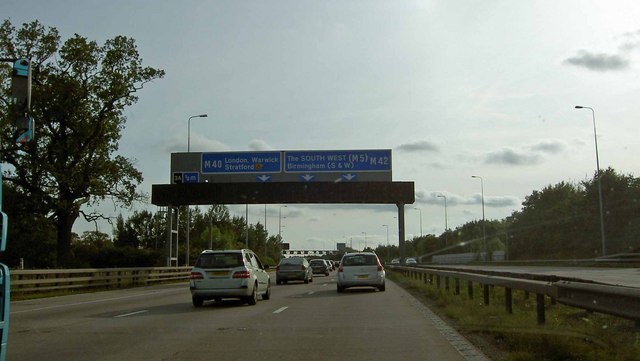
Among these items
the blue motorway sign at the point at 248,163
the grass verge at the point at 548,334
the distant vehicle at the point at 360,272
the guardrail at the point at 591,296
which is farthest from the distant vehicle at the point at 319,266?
the guardrail at the point at 591,296

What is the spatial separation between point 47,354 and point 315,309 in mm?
9015

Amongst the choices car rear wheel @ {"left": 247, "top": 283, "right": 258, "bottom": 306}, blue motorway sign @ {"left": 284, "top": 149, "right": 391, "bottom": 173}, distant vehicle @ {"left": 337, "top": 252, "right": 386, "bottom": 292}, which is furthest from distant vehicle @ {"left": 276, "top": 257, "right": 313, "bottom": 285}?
car rear wheel @ {"left": 247, "top": 283, "right": 258, "bottom": 306}

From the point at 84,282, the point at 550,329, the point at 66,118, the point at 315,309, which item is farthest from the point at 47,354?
the point at 66,118

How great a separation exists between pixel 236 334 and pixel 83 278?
2016cm

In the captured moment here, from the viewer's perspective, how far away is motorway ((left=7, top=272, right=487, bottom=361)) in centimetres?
946

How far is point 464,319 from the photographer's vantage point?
13.3m

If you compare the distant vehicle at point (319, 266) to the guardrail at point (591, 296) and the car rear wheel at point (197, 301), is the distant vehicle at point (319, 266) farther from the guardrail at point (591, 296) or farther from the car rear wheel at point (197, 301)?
the guardrail at point (591, 296)

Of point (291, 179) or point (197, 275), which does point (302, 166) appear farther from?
point (197, 275)

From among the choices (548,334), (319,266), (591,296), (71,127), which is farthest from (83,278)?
(319,266)

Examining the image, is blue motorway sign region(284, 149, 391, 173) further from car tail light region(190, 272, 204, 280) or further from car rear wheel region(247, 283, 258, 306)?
car tail light region(190, 272, 204, 280)

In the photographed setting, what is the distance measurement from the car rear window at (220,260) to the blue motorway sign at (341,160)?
22763 mm

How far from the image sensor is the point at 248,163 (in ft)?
136

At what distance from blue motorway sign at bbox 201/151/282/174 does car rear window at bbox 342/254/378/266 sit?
1627 centimetres

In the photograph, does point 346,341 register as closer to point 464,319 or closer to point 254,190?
point 464,319
